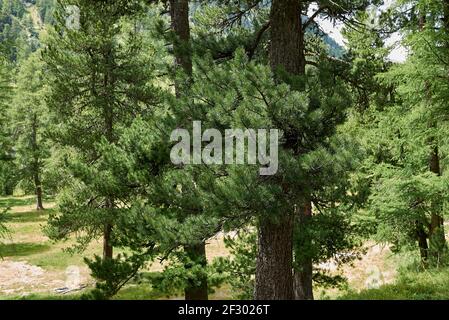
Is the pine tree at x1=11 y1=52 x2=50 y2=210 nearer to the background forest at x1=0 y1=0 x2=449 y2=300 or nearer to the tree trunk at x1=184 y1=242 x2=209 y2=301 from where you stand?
the background forest at x1=0 y1=0 x2=449 y2=300

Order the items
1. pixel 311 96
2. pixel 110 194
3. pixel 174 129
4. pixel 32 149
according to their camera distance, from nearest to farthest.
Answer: pixel 311 96 < pixel 174 129 < pixel 110 194 < pixel 32 149

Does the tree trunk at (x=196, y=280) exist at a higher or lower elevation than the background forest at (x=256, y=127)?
lower

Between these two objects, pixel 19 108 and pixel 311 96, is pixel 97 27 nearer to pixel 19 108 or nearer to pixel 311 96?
pixel 311 96

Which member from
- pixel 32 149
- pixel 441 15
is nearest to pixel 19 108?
pixel 32 149

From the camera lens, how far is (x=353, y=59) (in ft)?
29.5

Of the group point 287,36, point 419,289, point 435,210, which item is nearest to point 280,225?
point 287,36

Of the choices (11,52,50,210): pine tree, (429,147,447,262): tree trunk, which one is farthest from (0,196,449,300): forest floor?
(11,52,50,210): pine tree

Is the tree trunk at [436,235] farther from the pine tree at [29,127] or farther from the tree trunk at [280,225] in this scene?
the pine tree at [29,127]

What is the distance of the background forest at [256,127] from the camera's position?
609cm

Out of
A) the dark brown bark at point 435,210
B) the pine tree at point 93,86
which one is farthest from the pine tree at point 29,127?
the dark brown bark at point 435,210

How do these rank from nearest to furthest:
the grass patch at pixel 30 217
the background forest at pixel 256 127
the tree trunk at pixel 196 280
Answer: the background forest at pixel 256 127
the tree trunk at pixel 196 280
the grass patch at pixel 30 217

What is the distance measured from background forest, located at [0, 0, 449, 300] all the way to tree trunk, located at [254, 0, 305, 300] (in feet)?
0.07
